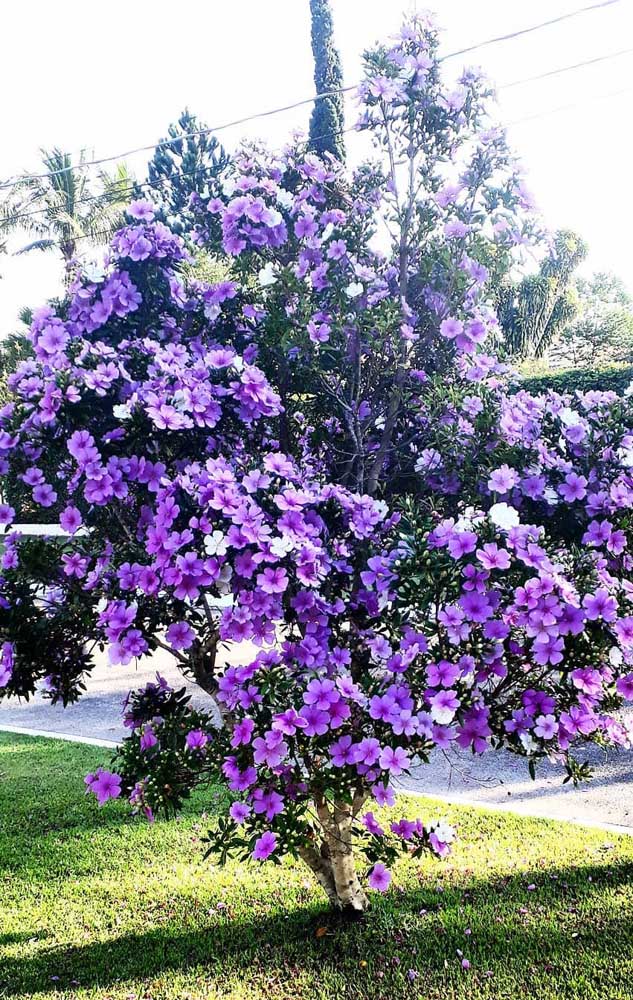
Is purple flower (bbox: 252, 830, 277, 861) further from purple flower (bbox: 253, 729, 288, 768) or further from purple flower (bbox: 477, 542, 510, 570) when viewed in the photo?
purple flower (bbox: 477, 542, 510, 570)

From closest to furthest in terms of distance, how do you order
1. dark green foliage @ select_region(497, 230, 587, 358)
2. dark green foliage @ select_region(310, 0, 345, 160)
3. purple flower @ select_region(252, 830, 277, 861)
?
purple flower @ select_region(252, 830, 277, 861) → dark green foliage @ select_region(310, 0, 345, 160) → dark green foliage @ select_region(497, 230, 587, 358)

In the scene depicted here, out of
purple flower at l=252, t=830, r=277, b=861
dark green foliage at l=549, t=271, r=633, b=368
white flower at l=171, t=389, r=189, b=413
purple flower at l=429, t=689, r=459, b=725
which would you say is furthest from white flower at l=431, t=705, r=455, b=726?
dark green foliage at l=549, t=271, r=633, b=368

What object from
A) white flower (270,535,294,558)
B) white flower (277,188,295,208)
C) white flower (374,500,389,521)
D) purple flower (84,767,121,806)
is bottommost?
purple flower (84,767,121,806)

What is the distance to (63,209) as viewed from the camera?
75.4 ft

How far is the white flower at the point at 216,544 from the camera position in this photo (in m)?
2.12

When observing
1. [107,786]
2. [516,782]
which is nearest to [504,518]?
[107,786]

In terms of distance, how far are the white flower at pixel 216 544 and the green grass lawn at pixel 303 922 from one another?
188cm

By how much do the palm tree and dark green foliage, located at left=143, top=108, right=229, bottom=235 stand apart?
836 inches

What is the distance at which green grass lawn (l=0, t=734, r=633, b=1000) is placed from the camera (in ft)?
9.83

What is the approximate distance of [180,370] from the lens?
2418mm

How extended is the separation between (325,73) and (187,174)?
661 inches

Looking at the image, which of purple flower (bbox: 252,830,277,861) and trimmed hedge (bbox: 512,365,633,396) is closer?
purple flower (bbox: 252,830,277,861)

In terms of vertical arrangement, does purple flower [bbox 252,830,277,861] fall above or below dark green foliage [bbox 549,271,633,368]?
below

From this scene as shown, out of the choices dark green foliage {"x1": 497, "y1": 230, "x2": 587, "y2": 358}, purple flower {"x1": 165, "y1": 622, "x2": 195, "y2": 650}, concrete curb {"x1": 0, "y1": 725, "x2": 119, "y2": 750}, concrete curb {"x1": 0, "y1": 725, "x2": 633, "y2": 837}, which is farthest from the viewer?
dark green foliage {"x1": 497, "y1": 230, "x2": 587, "y2": 358}
